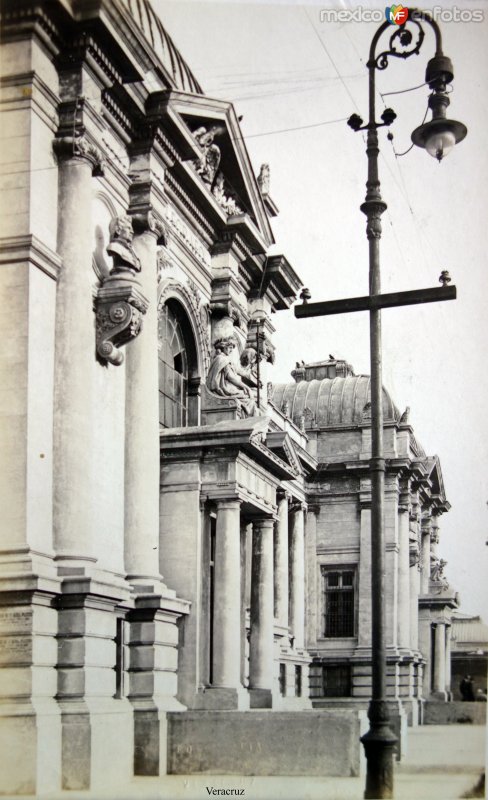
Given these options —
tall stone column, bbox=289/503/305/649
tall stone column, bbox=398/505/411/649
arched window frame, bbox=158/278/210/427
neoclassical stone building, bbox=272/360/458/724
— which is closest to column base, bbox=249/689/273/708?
arched window frame, bbox=158/278/210/427

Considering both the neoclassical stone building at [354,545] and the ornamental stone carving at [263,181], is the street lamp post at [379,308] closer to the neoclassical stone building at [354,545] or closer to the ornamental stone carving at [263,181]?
the ornamental stone carving at [263,181]

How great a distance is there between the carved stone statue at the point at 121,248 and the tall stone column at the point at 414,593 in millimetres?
30511

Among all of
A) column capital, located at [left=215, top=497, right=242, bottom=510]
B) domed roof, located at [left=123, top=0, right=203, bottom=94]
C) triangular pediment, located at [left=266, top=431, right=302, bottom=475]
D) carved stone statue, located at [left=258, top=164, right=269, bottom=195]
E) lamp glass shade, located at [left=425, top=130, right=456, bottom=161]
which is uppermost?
domed roof, located at [left=123, top=0, right=203, bottom=94]

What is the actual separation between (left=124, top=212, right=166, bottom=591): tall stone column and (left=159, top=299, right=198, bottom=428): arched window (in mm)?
3102

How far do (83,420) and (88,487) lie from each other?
111 cm

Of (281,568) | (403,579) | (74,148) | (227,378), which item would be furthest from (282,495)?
(74,148)

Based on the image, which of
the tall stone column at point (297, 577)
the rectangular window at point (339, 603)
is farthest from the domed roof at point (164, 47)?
the rectangular window at point (339, 603)

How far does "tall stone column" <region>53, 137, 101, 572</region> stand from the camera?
1984cm

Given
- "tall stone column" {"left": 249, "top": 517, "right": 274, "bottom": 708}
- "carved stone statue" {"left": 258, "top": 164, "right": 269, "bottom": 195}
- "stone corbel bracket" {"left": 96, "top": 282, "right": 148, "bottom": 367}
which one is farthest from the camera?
"carved stone statue" {"left": 258, "top": 164, "right": 269, "bottom": 195}

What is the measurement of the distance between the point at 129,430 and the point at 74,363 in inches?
124

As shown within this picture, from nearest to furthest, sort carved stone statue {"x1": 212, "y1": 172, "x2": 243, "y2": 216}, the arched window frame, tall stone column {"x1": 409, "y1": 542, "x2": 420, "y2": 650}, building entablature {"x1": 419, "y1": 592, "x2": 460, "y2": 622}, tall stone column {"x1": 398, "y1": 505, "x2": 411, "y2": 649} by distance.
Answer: the arched window frame → carved stone statue {"x1": 212, "y1": 172, "x2": 243, "y2": 216} → tall stone column {"x1": 398, "y1": 505, "x2": 411, "y2": 649} → tall stone column {"x1": 409, "y1": 542, "x2": 420, "y2": 650} → building entablature {"x1": 419, "y1": 592, "x2": 460, "y2": 622}

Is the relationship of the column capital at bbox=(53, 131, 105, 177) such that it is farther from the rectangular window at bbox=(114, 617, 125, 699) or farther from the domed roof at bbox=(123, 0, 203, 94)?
the rectangular window at bbox=(114, 617, 125, 699)

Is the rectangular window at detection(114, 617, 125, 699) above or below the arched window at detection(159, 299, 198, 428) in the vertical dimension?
below

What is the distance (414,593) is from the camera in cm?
5078
